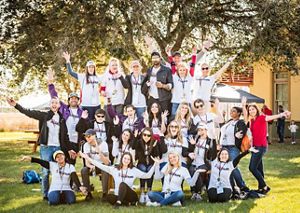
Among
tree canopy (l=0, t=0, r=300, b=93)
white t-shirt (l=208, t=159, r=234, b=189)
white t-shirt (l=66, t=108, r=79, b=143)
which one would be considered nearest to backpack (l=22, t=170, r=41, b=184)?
white t-shirt (l=66, t=108, r=79, b=143)

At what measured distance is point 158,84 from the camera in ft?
33.0

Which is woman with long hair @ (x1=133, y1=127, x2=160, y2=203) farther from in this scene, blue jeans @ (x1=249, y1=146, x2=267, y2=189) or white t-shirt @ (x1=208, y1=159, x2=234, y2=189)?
blue jeans @ (x1=249, y1=146, x2=267, y2=189)

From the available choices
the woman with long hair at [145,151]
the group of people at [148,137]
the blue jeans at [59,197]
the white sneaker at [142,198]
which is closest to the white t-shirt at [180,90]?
the group of people at [148,137]

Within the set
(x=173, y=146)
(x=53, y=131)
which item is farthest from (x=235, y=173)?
(x=53, y=131)

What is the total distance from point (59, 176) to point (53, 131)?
83cm

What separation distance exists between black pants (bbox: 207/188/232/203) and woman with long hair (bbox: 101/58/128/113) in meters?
2.39

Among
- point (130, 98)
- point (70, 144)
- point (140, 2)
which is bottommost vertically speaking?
point (70, 144)

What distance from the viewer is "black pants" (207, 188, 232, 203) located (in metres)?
9.24

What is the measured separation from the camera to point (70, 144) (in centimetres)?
990

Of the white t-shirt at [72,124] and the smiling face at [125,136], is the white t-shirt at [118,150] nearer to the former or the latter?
the smiling face at [125,136]

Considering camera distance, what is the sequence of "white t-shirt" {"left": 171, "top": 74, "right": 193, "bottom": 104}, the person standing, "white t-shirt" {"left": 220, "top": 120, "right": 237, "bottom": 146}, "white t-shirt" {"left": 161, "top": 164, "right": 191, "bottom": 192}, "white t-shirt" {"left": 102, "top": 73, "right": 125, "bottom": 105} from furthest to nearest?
"white t-shirt" {"left": 102, "top": 73, "right": 125, "bottom": 105}
"white t-shirt" {"left": 171, "top": 74, "right": 193, "bottom": 104}
"white t-shirt" {"left": 220, "top": 120, "right": 237, "bottom": 146}
the person standing
"white t-shirt" {"left": 161, "top": 164, "right": 191, "bottom": 192}

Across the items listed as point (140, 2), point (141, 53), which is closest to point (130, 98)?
point (140, 2)

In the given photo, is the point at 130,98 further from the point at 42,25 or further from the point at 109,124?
the point at 42,25

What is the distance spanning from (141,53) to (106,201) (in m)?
11.7
